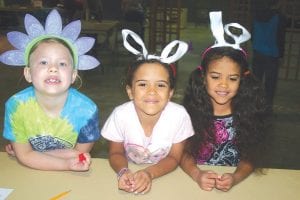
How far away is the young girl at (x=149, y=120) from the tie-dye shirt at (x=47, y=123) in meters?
0.10

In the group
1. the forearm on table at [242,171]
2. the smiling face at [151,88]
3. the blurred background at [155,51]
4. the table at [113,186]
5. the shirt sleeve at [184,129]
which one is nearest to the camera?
the table at [113,186]

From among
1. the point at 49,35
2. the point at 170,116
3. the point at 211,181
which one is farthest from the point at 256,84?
the point at 49,35

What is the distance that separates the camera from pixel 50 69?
1.40 meters

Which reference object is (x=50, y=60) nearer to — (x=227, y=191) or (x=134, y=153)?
(x=134, y=153)

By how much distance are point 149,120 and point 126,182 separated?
0.37m

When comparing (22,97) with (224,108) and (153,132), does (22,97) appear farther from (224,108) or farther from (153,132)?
(224,108)

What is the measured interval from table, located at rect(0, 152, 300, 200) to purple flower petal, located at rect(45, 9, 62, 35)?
0.52 metres

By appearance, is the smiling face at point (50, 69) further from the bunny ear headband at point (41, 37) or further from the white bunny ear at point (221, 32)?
the white bunny ear at point (221, 32)

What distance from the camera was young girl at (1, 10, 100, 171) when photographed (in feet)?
4.58

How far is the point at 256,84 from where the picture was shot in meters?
1.69

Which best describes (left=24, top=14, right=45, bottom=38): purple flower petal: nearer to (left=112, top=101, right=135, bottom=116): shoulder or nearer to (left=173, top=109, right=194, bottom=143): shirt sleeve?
(left=112, top=101, right=135, bottom=116): shoulder

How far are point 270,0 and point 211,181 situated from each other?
2646 millimetres

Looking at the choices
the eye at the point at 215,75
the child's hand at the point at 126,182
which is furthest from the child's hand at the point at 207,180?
the eye at the point at 215,75

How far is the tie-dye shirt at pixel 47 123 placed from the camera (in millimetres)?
1476
